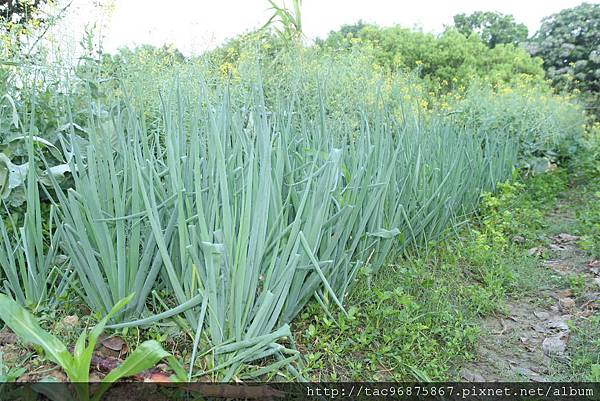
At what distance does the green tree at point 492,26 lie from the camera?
1828 cm

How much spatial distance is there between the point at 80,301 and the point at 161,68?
1189mm

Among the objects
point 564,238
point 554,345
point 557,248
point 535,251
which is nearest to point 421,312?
point 554,345

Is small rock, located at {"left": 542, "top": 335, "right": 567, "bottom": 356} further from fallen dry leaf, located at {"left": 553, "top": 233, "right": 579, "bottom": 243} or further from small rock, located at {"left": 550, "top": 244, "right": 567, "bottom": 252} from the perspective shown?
fallen dry leaf, located at {"left": 553, "top": 233, "right": 579, "bottom": 243}

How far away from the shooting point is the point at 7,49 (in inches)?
111

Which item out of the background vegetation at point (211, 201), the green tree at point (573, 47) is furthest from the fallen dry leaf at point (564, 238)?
the green tree at point (573, 47)

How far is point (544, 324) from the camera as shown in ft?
8.27

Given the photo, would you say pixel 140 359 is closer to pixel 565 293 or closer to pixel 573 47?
pixel 565 293

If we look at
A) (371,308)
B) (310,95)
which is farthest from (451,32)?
(371,308)

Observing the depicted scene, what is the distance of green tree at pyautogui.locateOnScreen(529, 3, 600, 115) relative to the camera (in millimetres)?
13008

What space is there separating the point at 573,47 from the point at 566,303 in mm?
13181

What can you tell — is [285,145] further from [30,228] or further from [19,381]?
[19,381]

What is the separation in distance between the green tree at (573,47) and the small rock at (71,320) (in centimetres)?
1332

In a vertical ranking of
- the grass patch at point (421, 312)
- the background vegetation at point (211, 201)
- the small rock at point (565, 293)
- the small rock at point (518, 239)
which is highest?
the background vegetation at point (211, 201)

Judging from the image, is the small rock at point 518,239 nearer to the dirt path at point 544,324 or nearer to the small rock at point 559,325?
the dirt path at point 544,324
